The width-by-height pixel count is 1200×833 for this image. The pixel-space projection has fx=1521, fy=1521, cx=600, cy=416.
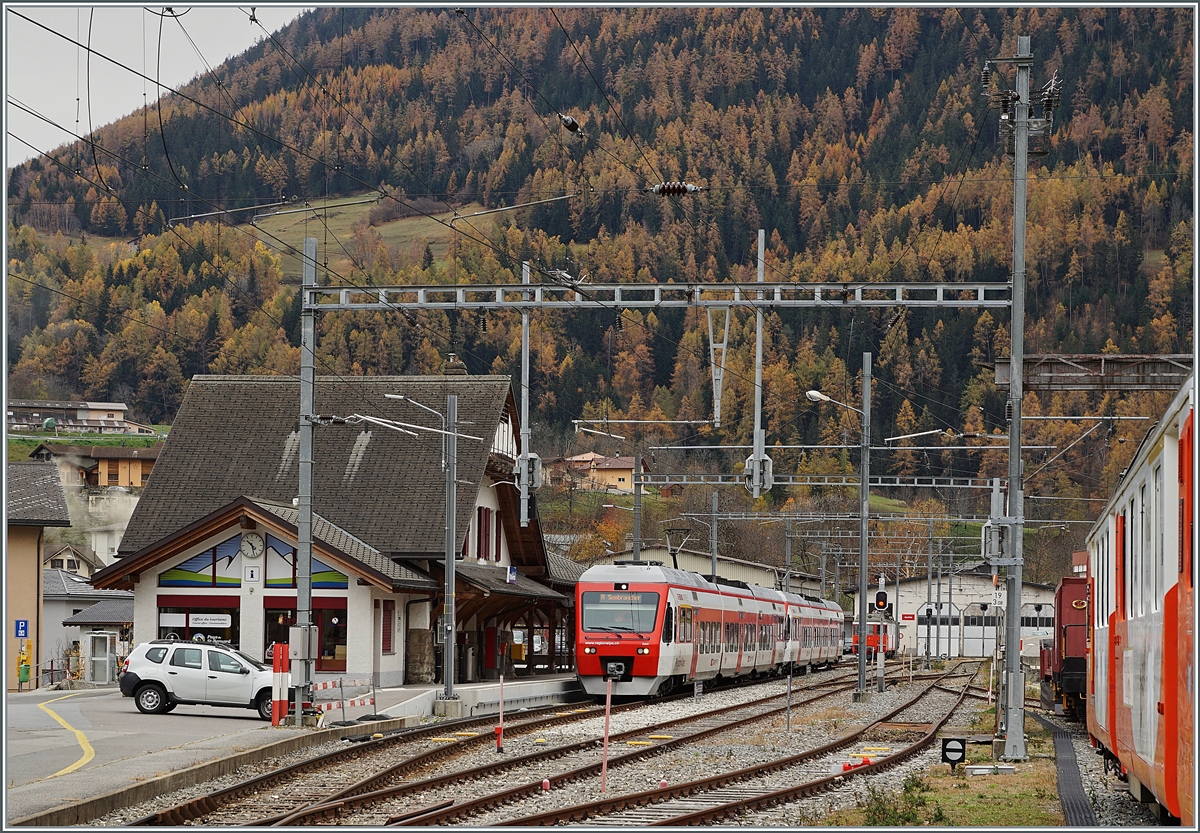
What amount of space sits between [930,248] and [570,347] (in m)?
36.3

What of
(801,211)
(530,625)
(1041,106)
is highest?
(801,211)

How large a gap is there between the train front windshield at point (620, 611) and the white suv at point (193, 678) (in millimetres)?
9810

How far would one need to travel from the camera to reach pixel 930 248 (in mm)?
143875

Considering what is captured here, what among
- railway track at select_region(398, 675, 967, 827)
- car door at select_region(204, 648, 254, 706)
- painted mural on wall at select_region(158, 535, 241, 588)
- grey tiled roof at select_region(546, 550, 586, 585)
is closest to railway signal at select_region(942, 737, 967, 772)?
railway track at select_region(398, 675, 967, 827)

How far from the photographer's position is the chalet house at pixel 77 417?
459 ft

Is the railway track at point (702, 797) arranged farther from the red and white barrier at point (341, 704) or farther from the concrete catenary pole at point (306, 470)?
the concrete catenary pole at point (306, 470)

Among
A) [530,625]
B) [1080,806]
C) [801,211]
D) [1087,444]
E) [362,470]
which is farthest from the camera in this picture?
[801,211]

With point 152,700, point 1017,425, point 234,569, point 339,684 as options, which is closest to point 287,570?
point 234,569

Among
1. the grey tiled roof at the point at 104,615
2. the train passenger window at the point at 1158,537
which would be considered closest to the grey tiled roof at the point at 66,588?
the grey tiled roof at the point at 104,615

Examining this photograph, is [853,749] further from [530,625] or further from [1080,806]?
[530,625]

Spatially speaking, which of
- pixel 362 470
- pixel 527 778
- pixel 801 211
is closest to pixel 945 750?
pixel 527 778

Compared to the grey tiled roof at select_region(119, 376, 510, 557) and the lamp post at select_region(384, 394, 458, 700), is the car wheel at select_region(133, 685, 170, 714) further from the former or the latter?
the grey tiled roof at select_region(119, 376, 510, 557)

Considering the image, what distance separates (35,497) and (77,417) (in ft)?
343

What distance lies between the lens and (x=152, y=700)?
28.4m
